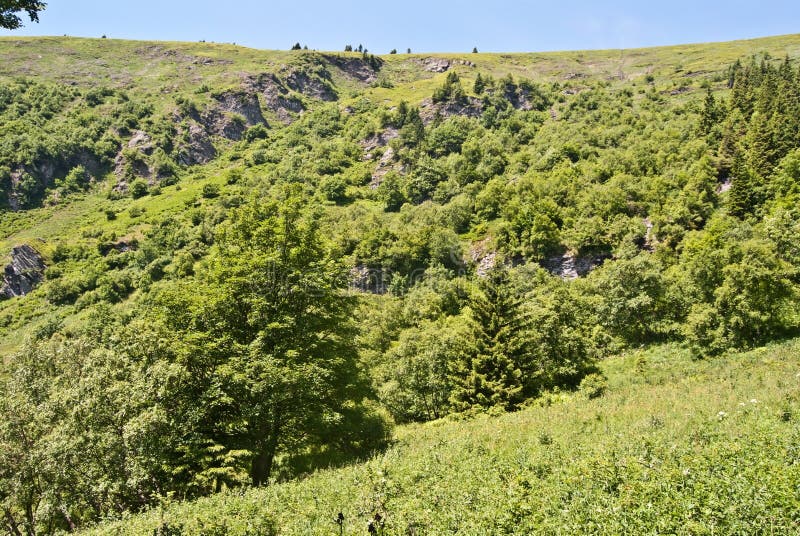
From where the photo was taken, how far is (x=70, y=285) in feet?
381

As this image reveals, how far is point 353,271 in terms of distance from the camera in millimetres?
107250

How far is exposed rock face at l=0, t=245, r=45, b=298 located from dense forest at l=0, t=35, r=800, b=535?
5156 millimetres

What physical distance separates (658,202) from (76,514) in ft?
346

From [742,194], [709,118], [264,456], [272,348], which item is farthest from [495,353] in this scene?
[709,118]

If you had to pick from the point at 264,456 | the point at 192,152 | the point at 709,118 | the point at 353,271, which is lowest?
the point at 353,271

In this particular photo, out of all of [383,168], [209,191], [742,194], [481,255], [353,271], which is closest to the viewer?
[742,194]

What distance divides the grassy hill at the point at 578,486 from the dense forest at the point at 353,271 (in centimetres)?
584

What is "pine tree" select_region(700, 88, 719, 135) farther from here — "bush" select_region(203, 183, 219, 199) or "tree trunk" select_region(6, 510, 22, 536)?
"bush" select_region(203, 183, 219, 199)

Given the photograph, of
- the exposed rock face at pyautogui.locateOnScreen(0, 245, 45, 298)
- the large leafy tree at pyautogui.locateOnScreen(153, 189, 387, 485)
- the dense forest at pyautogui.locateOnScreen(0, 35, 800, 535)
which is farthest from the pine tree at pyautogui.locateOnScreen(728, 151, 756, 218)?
the exposed rock face at pyautogui.locateOnScreen(0, 245, 45, 298)

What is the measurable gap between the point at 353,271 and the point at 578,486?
99.9 meters

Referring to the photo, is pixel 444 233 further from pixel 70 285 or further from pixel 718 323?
pixel 70 285

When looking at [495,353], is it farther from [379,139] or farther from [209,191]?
[379,139]

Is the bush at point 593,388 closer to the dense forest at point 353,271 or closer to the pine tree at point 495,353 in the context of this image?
the dense forest at point 353,271

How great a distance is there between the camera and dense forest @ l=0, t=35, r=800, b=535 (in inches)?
706
